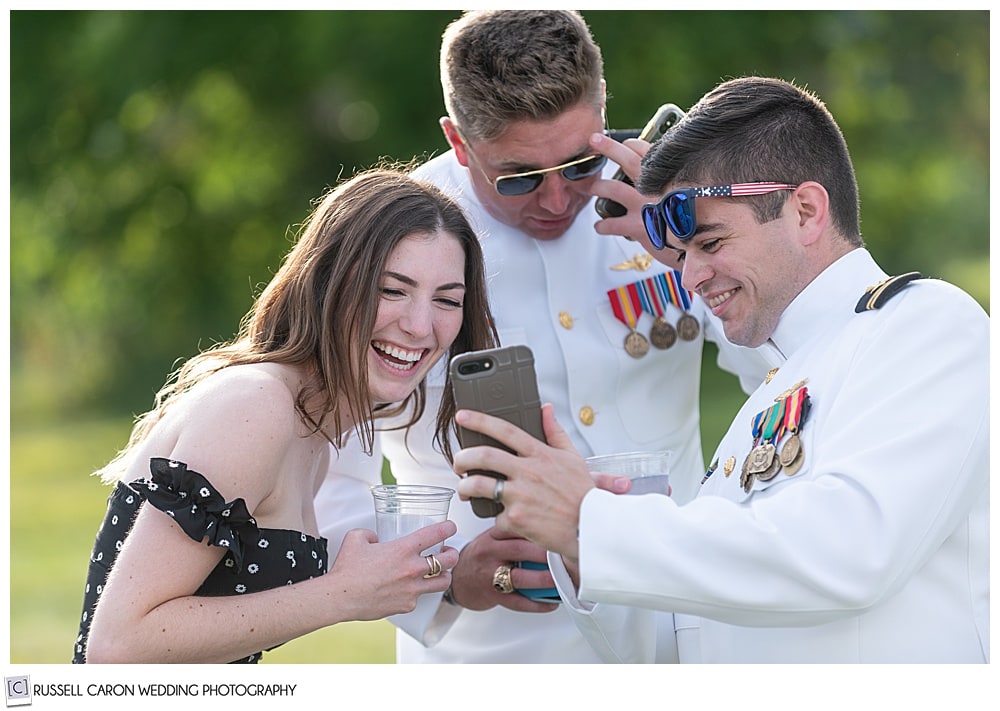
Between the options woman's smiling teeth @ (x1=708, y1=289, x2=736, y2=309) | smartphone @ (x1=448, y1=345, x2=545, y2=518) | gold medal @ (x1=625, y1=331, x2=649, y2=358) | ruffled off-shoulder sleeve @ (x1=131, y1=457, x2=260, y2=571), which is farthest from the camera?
gold medal @ (x1=625, y1=331, x2=649, y2=358)

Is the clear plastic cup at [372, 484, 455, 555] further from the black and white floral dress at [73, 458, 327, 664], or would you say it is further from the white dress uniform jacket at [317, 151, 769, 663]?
the white dress uniform jacket at [317, 151, 769, 663]

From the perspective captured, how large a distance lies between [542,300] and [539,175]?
18.3 inches

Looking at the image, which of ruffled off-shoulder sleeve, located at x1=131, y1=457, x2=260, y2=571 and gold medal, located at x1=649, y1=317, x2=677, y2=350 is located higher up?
gold medal, located at x1=649, y1=317, x2=677, y2=350

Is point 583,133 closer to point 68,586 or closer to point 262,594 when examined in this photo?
point 262,594

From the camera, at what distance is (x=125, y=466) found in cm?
312

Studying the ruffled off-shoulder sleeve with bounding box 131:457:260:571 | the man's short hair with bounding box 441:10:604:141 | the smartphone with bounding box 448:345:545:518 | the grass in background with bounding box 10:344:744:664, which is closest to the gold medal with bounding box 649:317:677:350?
the man's short hair with bounding box 441:10:604:141

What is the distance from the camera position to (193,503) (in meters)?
2.71

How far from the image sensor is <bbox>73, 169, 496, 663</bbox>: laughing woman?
8.95ft

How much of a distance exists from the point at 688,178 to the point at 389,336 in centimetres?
92

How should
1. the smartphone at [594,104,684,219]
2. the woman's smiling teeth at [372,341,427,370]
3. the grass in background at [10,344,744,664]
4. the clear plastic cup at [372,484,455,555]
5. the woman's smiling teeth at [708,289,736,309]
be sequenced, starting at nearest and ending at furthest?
the woman's smiling teeth at [708,289,736,309] → the clear plastic cup at [372,484,455,555] → the woman's smiling teeth at [372,341,427,370] → the smartphone at [594,104,684,219] → the grass in background at [10,344,744,664]

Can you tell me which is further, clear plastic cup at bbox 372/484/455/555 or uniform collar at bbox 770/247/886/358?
clear plastic cup at bbox 372/484/455/555

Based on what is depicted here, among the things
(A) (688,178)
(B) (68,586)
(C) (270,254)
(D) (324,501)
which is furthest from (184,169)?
(A) (688,178)

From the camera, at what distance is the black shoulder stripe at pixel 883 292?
8.52 feet
